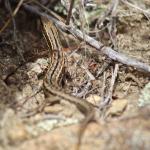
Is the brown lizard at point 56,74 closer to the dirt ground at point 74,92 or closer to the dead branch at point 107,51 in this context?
the dirt ground at point 74,92

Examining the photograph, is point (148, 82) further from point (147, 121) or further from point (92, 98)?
point (147, 121)

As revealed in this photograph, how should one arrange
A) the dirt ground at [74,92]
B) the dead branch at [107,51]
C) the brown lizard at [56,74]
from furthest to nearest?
the dead branch at [107,51], the brown lizard at [56,74], the dirt ground at [74,92]

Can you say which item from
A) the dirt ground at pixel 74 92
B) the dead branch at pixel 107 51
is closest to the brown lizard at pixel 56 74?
the dirt ground at pixel 74 92

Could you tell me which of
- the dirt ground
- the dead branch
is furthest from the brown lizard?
the dead branch

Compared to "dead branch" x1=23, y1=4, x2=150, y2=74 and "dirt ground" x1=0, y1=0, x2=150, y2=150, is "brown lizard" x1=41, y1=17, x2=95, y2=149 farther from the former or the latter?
"dead branch" x1=23, y1=4, x2=150, y2=74

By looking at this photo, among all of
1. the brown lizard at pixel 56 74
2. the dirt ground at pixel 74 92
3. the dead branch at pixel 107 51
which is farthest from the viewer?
the dead branch at pixel 107 51

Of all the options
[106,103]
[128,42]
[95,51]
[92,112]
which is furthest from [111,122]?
[128,42]

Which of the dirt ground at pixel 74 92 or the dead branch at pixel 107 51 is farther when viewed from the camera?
the dead branch at pixel 107 51

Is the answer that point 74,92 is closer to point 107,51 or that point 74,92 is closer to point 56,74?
point 56,74
